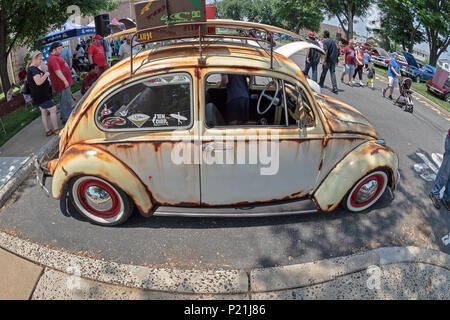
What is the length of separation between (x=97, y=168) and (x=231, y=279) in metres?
1.84

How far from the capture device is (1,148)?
577 cm

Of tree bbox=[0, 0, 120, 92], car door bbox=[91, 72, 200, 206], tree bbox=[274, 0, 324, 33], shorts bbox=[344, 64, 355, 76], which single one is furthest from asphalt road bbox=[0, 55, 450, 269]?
tree bbox=[274, 0, 324, 33]

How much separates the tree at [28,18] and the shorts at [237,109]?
23.1 feet

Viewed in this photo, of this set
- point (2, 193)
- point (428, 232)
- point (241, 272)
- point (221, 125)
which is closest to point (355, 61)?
point (428, 232)

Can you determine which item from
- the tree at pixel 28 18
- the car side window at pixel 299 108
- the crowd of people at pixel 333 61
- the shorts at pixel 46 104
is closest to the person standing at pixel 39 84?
the shorts at pixel 46 104

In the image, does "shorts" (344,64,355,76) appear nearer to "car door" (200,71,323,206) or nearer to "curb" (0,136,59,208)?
"car door" (200,71,323,206)

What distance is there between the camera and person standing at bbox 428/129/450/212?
4328mm

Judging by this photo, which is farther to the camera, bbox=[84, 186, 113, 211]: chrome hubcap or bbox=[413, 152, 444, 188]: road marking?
bbox=[413, 152, 444, 188]: road marking

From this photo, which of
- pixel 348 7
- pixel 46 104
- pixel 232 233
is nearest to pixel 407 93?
pixel 232 233

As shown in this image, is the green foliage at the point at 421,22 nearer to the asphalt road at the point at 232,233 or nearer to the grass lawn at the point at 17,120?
the asphalt road at the point at 232,233

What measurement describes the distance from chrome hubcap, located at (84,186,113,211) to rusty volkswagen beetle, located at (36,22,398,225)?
1cm

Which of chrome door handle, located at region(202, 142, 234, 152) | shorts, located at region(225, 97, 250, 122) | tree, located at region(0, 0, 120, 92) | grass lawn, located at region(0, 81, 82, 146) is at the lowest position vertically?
grass lawn, located at region(0, 81, 82, 146)

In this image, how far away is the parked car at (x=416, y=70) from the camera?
707 inches

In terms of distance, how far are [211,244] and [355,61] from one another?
9.37 m
